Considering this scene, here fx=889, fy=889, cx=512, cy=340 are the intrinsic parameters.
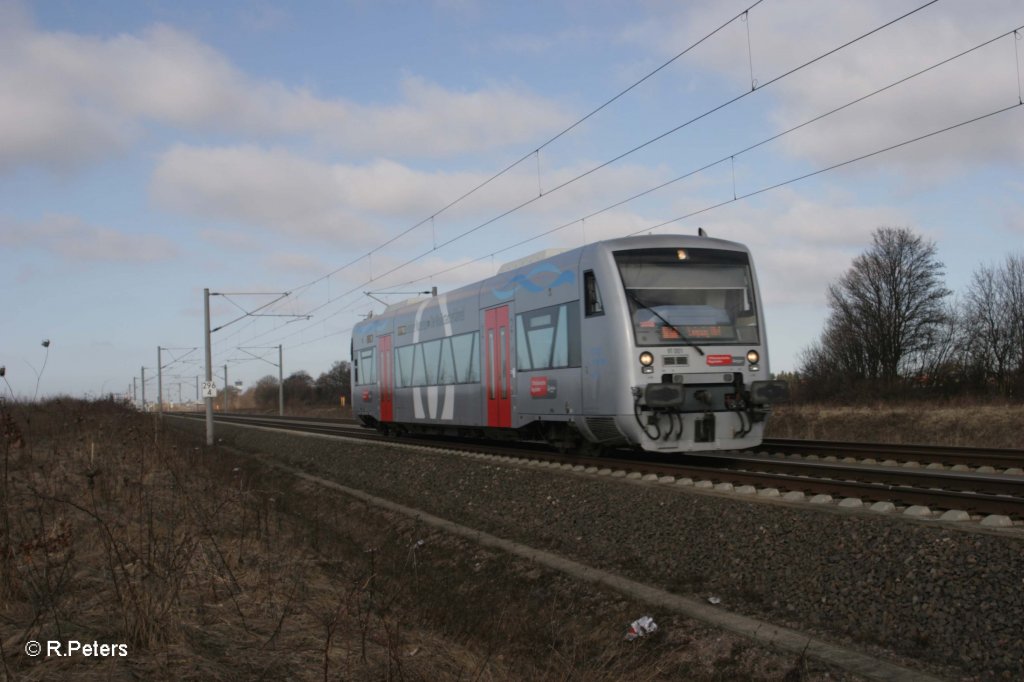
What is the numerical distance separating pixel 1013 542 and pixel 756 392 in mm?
6263

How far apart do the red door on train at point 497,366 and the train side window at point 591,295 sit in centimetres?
317

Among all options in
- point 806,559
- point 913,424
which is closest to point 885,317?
point 913,424

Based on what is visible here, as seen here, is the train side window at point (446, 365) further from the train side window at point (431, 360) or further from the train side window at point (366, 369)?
the train side window at point (366, 369)

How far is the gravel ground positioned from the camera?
5.75 meters

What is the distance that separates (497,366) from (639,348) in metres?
4.98

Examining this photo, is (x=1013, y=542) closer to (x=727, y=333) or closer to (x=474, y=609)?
(x=474, y=609)

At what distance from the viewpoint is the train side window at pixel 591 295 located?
43.5 ft

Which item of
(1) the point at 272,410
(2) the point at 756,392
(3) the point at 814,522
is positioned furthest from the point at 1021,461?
(1) the point at 272,410

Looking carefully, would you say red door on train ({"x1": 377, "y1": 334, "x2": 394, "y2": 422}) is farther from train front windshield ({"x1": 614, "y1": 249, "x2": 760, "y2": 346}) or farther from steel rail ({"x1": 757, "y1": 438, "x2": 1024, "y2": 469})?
train front windshield ({"x1": 614, "y1": 249, "x2": 760, "y2": 346})

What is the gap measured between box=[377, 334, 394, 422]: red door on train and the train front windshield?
12.4 meters

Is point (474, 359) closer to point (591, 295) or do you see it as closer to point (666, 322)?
point (591, 295)

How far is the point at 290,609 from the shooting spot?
5.78 metres

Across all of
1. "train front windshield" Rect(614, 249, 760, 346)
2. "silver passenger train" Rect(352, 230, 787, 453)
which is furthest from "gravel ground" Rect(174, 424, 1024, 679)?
"train front windshield" Rect(614, 249, 760, 346)

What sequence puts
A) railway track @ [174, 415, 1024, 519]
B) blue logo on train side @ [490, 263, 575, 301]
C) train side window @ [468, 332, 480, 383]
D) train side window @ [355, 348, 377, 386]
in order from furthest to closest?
train side window @ [355, 348, 377, 386], train side window @ [468, 332, 480, 383], blue logo on train side @ [490, 263, 575, 301], railway track @ [174, 415, 1024, 519]
